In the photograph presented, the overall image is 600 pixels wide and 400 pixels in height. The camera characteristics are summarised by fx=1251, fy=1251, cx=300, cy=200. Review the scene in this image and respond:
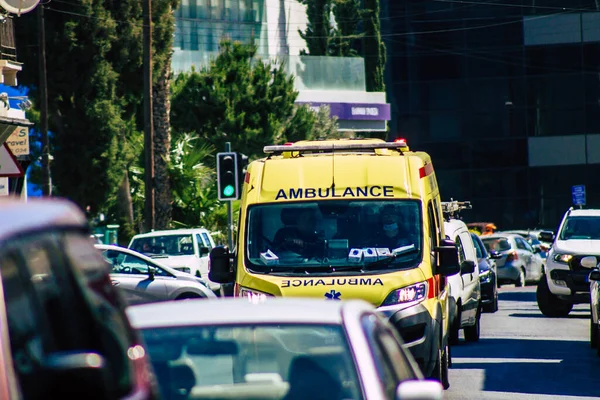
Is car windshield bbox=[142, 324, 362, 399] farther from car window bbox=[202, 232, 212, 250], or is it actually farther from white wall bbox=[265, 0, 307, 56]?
white wall bbox=[265, 0, 307, 56]

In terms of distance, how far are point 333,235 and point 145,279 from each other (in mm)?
8767

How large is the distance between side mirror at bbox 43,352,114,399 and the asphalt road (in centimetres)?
886

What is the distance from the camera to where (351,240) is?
12.0 meters

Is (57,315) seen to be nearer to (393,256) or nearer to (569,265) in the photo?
A: (393,256)

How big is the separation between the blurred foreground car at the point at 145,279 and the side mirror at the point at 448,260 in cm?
884

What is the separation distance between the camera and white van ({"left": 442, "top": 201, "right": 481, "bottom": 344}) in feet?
52.5

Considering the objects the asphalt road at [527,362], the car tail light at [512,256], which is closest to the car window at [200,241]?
the asphalt road at [527,362]

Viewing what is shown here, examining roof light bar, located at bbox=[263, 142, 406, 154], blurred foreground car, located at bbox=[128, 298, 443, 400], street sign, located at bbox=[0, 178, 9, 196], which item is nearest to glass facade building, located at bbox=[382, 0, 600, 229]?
street sign, located at bbox=[0, 178, 9, 196]

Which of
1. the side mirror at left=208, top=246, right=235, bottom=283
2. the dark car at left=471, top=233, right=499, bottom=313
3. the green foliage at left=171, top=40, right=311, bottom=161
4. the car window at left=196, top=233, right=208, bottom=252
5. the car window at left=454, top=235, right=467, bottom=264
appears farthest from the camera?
the green foliage at left=171, top=40, right=311, bottom=161

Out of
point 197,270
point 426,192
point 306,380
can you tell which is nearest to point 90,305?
point 306,380

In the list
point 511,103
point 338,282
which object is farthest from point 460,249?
point 511,103

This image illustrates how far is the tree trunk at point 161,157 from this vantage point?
116 ft

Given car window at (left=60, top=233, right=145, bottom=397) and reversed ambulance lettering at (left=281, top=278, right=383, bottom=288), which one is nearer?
car window at (left=60, top=233, right=145, bottom=397)

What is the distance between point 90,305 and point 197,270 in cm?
2305
